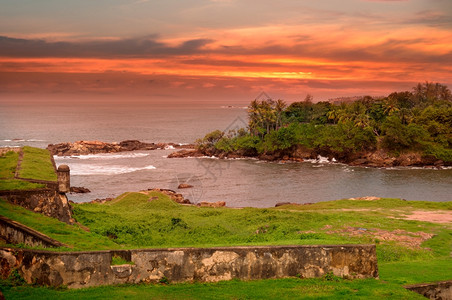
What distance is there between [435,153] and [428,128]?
781cm

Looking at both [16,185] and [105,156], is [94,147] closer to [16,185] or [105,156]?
[105,156]

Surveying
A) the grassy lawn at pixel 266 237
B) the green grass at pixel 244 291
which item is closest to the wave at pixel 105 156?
the grassy lawn at pixel 266 237

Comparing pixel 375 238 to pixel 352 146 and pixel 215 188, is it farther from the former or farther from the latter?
pixel 352 146

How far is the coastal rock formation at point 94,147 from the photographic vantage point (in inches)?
3484

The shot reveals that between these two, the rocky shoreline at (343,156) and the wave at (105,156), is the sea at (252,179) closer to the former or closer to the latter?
the wave at (105,156)

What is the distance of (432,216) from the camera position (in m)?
28.9

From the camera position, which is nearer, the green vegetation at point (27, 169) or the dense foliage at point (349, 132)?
the green vegetation at point (27, 169)

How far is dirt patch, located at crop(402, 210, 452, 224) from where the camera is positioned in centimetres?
2739

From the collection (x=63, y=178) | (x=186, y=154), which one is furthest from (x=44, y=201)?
(x=186, y=154)

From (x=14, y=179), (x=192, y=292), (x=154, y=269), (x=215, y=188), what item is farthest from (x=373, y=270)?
(x=215, y=188)

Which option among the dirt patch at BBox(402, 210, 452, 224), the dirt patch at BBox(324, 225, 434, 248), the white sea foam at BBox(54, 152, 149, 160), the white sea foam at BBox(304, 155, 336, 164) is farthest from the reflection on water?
the dirt patch at BBox(324, 225, 434, 248)

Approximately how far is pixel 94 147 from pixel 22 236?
83.0 meters

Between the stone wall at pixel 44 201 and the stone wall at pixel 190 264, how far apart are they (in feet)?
26.6

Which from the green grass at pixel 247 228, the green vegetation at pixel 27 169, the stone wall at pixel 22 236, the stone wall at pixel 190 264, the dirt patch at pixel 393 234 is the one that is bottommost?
the dirt patch at pixel 393 234
